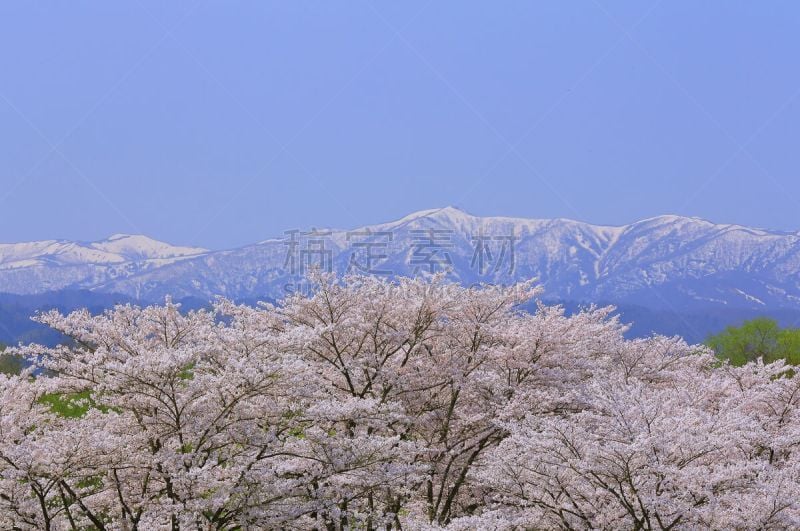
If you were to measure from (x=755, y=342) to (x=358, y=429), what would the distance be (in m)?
59.0

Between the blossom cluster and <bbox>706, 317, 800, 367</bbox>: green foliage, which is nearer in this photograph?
the blossom cluster

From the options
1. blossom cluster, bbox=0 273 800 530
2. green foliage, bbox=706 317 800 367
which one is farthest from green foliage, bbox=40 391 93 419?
green foliage, bbox=706 317 800 367

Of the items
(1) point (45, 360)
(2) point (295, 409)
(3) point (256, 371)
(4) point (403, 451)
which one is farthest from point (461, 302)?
(1) point (45, 360)

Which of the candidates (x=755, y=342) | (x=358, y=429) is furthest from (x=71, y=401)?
(x=755, y=342)

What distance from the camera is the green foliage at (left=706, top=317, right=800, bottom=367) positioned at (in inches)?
2404

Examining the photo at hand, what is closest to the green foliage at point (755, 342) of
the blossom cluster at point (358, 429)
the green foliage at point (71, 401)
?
the blossom cluster at point (358, 429)

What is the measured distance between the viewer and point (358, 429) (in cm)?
1466

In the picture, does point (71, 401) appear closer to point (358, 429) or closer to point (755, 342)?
point (358, 429)

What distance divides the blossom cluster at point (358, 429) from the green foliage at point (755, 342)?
48.9 m

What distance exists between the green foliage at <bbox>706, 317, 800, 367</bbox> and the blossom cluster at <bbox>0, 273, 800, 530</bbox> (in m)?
48.9

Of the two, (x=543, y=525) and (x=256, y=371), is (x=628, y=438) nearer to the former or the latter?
(x=543, y=525)

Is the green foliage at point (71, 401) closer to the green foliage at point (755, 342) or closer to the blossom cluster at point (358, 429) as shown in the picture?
the blossom cluster at point (358, 429)

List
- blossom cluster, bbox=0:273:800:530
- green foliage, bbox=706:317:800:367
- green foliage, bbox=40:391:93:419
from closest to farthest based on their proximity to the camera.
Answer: blossom cluster, bbox=0:273:800:530, green foliage, bbox=40:391:93:419, green foliage, bbox=706:317:800:367

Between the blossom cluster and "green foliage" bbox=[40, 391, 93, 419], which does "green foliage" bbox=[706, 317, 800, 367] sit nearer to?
the blossom cluster
